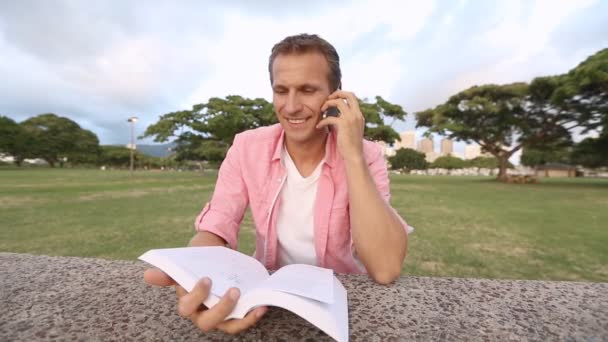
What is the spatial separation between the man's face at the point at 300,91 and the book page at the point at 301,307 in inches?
35.3

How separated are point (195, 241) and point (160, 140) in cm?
2182

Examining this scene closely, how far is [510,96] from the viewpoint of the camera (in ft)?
63.6

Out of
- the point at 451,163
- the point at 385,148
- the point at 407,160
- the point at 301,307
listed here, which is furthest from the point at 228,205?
the point at 451,163

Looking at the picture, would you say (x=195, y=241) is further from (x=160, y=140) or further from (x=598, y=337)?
(x=160, y=140)

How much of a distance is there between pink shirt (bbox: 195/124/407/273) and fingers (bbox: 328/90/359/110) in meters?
0.20

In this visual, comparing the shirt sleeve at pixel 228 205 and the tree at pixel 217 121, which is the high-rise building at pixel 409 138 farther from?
the shirt sleeve at pixel 228 205

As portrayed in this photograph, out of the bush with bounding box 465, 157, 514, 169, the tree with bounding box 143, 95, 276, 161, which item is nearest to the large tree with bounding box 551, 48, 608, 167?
the tree with bounding box 143, 95, 276, 161

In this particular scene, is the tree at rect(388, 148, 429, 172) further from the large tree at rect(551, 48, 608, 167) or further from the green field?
the green field

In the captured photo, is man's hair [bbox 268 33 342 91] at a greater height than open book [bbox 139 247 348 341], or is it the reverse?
man's hair [bbox 268 33 342 91]

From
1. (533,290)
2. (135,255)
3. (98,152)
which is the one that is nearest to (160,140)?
(135,255)

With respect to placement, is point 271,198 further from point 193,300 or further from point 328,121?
point 193,300

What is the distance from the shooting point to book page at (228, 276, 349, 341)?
69 cm

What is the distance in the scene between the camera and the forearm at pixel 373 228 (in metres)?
1.15

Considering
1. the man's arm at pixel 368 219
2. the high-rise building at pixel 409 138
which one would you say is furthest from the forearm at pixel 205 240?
the high-rise building at pixel 409 138
